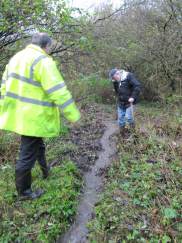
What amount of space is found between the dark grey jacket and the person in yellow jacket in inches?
117

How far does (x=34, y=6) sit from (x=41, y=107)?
3731 millimetres

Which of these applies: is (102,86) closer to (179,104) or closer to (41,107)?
(179,104)

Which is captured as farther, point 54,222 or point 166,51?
point 166,51

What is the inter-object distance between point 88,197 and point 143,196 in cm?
90

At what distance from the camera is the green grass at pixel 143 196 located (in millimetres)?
3578

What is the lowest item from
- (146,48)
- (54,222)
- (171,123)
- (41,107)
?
(54,222)

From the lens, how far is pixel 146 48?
441 inches

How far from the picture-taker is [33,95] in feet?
12.5

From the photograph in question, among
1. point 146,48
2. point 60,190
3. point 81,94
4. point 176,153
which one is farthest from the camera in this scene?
point 81,94

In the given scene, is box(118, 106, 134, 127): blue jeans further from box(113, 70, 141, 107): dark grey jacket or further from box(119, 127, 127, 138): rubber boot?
box(113, 70, 141, 107): dark grey jacket

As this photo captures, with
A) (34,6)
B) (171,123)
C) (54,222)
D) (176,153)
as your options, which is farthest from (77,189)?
(34,6)

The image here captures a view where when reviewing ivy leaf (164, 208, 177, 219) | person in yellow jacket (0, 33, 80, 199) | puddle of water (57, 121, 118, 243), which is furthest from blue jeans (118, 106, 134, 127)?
ivy leaf (164, 208, 177, 219)

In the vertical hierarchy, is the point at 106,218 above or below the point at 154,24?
below

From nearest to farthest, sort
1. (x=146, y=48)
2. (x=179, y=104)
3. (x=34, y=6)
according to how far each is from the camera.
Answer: (x=34, y=6) < (x=179, y=104) < (x=146, y=48)
